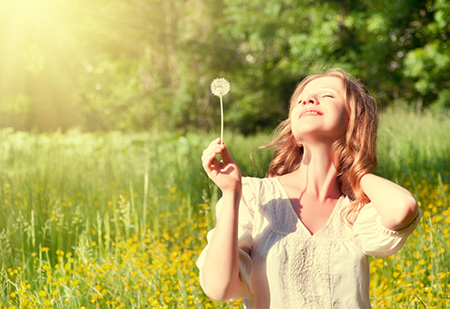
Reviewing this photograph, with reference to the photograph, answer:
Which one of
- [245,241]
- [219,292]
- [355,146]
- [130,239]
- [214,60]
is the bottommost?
[130,239]

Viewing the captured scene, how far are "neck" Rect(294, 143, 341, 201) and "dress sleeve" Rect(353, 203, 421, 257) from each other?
0.49ft

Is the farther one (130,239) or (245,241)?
(130,239)

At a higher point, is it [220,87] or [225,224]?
[220,87]

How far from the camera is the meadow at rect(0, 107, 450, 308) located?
2.58 meters

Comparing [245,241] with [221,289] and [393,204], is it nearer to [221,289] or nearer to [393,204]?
[221,289]

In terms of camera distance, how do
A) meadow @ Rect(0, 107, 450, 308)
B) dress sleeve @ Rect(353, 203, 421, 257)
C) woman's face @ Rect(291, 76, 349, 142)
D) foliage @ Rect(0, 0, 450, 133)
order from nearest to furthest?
1. dress sleeve @ Rect(353, 203, 421, 257)
2. woman's face @ Rect(291, 76, 349, 142)
3. meadow @ Rect(0, 107, 450, 308)
4. foliage @ Rect(0, 0, 450, 133)

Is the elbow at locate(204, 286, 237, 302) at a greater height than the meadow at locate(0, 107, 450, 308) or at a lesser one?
greater

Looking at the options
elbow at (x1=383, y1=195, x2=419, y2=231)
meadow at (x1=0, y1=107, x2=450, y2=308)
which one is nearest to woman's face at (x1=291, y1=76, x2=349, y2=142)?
elbow at (x1=383, y1=195, x2=419, y2=231)

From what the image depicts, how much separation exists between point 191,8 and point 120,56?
3.90 m

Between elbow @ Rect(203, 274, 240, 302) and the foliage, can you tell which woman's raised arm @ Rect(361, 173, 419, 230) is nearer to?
elbow @ Rect(203, 274, 240, 302)

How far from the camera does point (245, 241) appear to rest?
163 centimetres

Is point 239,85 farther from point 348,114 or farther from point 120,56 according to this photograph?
point 348,114

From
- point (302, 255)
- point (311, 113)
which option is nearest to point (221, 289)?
point (302, 255)

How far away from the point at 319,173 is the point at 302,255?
1.04 ft
